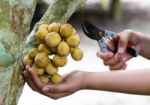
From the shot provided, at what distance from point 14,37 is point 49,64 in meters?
0.12

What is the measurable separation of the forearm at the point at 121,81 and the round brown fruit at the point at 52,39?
140 millimetres

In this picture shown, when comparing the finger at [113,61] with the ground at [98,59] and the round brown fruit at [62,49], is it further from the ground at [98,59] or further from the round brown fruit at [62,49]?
the ground at [98,59]

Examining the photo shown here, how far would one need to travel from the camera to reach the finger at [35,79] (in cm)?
109

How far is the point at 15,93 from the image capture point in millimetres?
1260

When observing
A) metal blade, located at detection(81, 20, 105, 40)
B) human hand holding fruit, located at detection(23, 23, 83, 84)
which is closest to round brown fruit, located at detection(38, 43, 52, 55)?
human hand holding fruit, located at detection(23, 23, 83, 84)

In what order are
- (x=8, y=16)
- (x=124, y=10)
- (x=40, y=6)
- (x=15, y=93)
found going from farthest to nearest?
(x=124, y=10) → (x=40, y=6) → (x=15, y=93) → (x=8, y=16)

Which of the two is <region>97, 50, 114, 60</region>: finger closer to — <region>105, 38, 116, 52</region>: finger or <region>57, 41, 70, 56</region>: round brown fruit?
<region>105, 38, 116, 52</region>: finger

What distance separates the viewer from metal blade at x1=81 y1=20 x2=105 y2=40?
1312mm

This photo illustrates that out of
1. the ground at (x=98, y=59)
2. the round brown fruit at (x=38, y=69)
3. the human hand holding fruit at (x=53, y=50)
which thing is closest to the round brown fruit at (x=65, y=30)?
the human hand holding fruit at (x=53, y=50)

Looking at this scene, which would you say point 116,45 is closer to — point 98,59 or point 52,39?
point 52,39

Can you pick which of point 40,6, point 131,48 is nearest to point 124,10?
point 40,6

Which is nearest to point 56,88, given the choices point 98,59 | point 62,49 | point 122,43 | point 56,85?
point 56,85

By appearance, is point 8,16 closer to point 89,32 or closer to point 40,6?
point 89,32

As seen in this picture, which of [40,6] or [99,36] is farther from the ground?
[99,36]
